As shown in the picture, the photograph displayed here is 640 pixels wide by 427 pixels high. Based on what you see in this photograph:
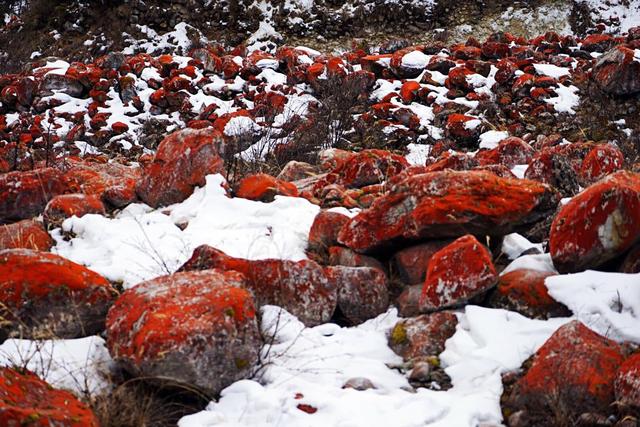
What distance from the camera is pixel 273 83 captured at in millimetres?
9266

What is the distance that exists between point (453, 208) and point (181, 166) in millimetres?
2334

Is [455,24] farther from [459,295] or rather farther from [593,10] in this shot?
[459,295]

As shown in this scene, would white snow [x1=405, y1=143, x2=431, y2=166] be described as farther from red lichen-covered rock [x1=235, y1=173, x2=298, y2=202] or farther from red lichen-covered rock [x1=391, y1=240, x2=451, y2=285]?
red lichen-covered rock [x1=391, y1=240, x2=451, y2=285]

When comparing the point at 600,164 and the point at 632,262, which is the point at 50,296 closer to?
the point at 632,262

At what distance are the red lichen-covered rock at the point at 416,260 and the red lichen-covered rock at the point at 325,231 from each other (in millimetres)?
535

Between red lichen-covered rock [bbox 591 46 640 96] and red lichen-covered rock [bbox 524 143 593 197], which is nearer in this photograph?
red lichen-covered rock [bbox 524 143 593 197]

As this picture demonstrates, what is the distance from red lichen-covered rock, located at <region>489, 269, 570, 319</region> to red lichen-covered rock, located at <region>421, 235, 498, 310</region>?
0.12 meters

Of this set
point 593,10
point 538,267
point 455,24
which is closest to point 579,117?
point 538,267

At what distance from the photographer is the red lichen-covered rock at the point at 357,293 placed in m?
3.34

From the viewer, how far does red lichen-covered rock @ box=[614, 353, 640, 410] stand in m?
2.21

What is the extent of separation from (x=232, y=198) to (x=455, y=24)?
45.9 ft

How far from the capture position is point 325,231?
4.00m

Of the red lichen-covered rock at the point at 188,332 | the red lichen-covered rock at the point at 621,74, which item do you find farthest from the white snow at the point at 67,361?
the red lichen-covered rock at the point at 621,74

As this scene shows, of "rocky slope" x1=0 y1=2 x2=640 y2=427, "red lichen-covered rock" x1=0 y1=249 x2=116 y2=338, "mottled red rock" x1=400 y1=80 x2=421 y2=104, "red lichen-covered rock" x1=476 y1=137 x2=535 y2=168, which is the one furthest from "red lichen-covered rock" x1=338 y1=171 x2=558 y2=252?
"mottled red rock" x1=400 y1=80 x2=421 y2=104
